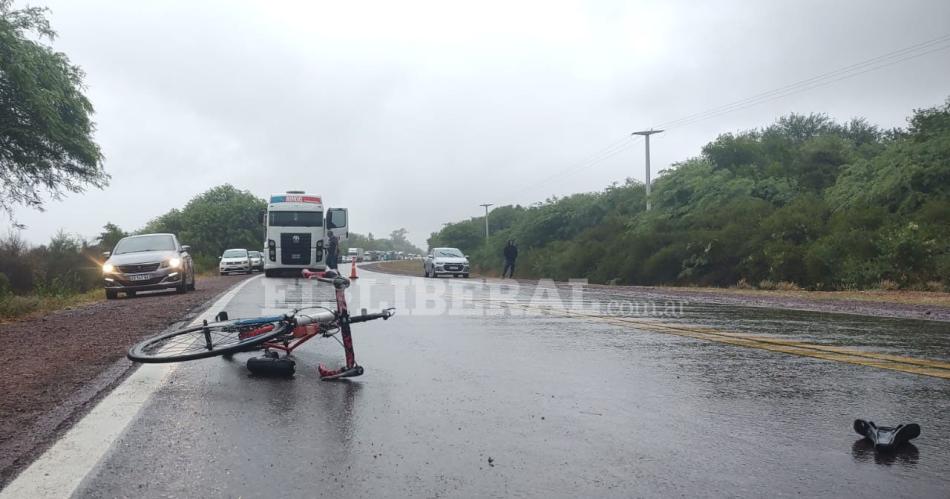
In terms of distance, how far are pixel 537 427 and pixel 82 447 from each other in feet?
8.45

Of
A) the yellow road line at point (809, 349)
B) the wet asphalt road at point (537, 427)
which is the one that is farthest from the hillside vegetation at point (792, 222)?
the wet asphalt road at point (537, 427)

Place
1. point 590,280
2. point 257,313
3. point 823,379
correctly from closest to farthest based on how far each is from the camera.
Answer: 1. point 823,379
2. point 257,313
3. point 590,280

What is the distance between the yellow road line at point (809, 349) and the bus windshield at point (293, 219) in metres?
23.2

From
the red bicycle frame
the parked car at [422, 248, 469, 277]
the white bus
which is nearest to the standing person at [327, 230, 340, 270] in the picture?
the white bus

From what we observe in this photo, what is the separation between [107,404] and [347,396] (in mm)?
1647

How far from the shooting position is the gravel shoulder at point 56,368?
176 inches

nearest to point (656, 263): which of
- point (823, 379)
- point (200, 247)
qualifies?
point (823, 379)

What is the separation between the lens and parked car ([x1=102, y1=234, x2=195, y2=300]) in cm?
1847

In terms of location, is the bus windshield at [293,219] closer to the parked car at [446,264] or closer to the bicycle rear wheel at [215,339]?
the parked car at [446,264]

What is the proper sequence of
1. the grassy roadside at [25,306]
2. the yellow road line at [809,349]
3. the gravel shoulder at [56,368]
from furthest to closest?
the grassy roadside at [25,306]
the yellow road line at [809,349]
the gravel shoulder at [56,368]

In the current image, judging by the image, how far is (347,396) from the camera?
18.6 ft

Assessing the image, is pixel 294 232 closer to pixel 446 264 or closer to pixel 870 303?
pixel 446 264

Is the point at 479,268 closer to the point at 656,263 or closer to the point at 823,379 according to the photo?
the point at 656,263

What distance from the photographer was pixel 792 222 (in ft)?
83.5
